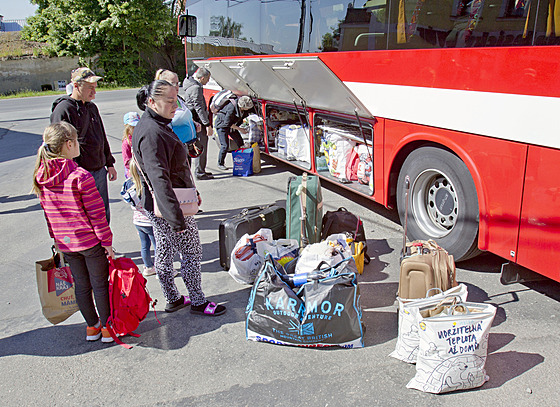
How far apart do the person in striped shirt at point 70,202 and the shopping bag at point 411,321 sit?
202 cm

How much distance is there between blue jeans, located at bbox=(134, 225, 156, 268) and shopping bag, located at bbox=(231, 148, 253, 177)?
3.77m

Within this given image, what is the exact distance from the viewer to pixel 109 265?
3.32 meters

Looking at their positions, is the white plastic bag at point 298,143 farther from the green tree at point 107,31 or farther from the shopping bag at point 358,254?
the green tree at point 107,31

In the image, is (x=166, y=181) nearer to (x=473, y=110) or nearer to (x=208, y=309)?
(x=208, y=309)

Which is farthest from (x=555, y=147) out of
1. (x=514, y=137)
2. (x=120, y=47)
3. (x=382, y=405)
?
(x=120, y=47)

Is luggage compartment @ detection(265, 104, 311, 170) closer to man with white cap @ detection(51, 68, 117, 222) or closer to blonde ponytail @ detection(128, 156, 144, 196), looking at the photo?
man with white cap @ detection(51, 68, 117, 222)

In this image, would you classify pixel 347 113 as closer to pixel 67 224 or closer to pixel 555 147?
pixel 555 147

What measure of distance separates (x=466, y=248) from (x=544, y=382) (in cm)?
144

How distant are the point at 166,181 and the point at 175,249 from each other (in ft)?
2.24

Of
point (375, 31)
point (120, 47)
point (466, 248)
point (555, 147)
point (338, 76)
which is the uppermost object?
point (120, 47)

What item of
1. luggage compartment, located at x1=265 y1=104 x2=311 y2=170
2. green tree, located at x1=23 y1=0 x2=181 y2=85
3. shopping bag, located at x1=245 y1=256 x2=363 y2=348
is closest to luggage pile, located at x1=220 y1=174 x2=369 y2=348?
shopping bag, located at x1=245 y1=256 x2=363 y2=348

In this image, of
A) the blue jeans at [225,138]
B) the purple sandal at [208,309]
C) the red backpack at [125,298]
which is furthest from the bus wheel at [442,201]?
the blue jeans at [225,138]

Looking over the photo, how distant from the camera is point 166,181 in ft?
10.3

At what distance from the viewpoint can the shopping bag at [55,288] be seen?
11.1 ft
